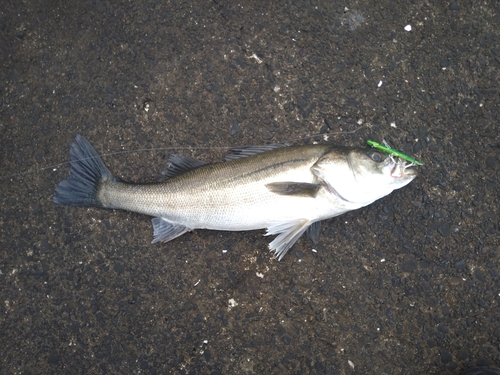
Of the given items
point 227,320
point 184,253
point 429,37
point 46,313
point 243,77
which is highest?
point 429,37

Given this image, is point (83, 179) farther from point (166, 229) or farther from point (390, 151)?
point (390, 151)

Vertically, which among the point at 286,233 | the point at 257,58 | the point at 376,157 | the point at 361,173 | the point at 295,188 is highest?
the point at 257,58

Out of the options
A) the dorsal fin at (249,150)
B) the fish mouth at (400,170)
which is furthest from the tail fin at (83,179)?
the fish mouth at (400,170)

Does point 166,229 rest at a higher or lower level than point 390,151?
lower

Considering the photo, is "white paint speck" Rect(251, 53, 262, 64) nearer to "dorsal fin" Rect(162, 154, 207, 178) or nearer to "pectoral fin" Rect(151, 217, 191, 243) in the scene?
"dorsal fin" Rect(162, 154, 207, 178)

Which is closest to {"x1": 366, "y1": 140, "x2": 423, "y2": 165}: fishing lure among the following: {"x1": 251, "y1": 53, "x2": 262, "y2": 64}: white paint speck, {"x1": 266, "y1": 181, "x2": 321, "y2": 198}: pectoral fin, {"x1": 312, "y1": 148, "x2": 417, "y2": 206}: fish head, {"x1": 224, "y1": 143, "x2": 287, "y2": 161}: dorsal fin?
{"x1": 312, "y1": 148, "x2": 417, "y2": 206}: fish head

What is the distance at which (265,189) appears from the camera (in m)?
3.06

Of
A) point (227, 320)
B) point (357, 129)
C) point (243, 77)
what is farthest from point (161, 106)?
point (227, 320)

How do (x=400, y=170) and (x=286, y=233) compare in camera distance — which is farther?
(x=286, y=233)

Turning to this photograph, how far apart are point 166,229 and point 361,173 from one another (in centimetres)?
157

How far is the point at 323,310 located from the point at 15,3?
12.5 feet

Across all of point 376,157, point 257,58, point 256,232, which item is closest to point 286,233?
point 256,232

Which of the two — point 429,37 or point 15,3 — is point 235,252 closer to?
point 429,37

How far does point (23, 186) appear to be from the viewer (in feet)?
11.9
